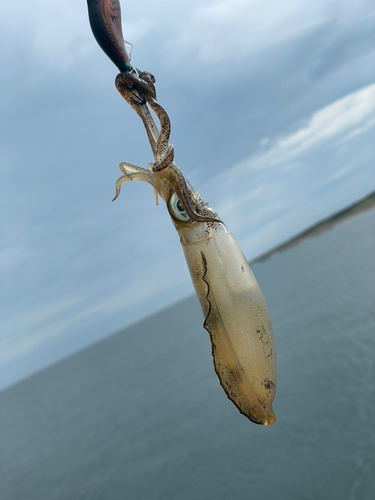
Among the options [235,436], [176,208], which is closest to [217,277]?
[176,208]

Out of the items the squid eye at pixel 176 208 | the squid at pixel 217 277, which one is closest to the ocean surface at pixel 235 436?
the squid at pixel 217 277

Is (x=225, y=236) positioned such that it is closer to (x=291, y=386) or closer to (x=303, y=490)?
(x=303, y=490)

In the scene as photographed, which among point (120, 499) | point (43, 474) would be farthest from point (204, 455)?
point (43, 474)

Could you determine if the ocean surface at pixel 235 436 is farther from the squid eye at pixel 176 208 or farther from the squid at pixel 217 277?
the squid eye at pixel 176 208

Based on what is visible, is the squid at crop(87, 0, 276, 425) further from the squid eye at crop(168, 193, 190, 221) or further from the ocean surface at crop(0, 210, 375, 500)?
the ocean surface at crop(0, 210, 375, 500)

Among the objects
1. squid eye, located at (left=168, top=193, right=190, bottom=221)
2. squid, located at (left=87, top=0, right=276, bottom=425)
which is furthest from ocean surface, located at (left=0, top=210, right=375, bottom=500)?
squid eye, located at (left=168, top=193, right=190, bottom=221)

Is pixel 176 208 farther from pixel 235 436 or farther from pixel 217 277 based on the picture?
pixel 235 436

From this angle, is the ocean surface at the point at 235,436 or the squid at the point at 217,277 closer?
the squid at the point at 217,277
